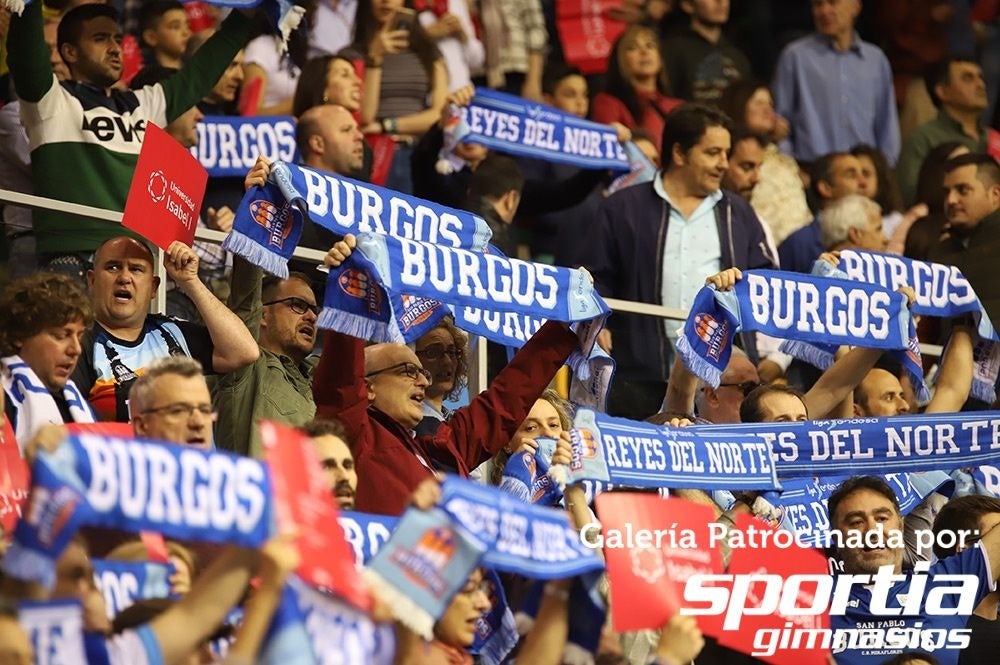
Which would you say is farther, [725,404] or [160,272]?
[725,404]

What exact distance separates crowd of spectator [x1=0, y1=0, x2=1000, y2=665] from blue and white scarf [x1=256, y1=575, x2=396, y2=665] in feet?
0.16

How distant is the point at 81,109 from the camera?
7.80m

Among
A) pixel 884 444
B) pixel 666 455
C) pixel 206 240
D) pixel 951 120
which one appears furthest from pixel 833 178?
pixel 666 455

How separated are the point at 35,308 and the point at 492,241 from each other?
3280 millimetres

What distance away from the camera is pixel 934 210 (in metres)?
10.0

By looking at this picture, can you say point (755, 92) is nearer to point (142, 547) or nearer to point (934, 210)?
point (934, 210)

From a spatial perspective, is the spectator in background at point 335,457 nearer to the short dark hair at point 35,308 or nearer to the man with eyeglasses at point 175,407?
the man with eyeglasses at point 175,407

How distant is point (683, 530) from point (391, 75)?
16.9 ft

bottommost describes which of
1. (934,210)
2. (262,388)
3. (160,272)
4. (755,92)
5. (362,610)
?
(362,610)

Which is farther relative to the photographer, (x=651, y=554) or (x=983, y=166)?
(x=983, y=166)

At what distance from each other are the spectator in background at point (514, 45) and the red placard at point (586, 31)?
0.58 meters

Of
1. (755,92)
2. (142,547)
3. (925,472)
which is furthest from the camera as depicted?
(755,92)

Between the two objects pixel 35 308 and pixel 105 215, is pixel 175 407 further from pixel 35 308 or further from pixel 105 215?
pixel 105 215

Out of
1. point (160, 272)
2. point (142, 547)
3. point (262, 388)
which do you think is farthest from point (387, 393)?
point (142, 547)
